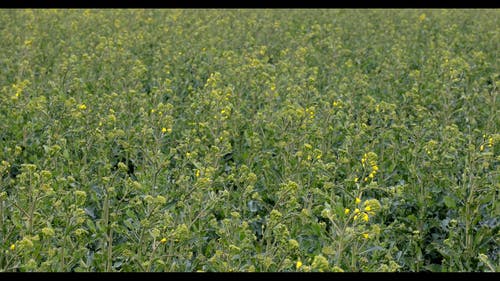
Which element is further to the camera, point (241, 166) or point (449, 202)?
point (241, 166)

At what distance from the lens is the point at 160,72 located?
8.44 m

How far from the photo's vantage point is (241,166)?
481 cm

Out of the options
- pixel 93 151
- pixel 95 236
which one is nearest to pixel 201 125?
pixel 93 151

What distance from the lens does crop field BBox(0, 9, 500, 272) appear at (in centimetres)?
383

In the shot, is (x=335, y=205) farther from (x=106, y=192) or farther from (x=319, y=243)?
(x=106, y=192)

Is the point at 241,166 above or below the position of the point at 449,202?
above

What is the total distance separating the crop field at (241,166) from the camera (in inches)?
151

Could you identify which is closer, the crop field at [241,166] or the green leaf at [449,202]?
the crop field at [241,166]

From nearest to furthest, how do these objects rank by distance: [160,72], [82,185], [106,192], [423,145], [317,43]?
[106,192] → [82,185] → [423,145] → [160,72] → [317,43]

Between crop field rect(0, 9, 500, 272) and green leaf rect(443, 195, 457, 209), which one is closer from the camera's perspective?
crop field rect(0, 9, 500, 272)
